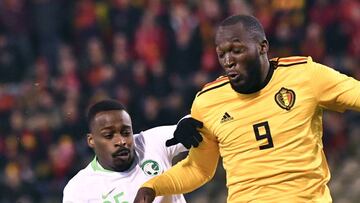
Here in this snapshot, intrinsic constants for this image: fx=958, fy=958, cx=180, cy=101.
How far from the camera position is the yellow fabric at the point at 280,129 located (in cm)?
483

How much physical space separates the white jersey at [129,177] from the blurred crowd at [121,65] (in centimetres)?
455

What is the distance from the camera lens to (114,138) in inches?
223

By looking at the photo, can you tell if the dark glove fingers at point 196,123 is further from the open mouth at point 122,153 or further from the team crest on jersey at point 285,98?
the open mouth at point 122,153

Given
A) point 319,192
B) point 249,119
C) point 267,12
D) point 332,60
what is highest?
point 267,12

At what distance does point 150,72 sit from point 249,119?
6.90 metres

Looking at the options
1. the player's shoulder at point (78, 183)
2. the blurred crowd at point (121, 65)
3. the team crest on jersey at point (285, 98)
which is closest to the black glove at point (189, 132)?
the team crest on jersey at point (285, 98)

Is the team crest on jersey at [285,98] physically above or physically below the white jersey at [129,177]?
above

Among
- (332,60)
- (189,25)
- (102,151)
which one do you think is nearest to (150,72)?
(189,25)

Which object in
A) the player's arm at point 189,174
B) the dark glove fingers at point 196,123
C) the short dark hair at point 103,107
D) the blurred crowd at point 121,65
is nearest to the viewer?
the dark glove fingers at point 196,123

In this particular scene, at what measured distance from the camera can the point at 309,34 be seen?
10.6m

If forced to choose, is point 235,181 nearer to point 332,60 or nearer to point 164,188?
point 164,188

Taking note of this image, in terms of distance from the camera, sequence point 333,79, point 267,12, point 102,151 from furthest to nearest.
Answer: point 267,12
point 102,151
point 333,79

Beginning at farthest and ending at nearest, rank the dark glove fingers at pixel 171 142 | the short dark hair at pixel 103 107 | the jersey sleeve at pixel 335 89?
1. the short dark hair at pixel 103 107
2. the dark glove fingers at pixel 171 142
3. the jersey sleeve at pixel 335 89

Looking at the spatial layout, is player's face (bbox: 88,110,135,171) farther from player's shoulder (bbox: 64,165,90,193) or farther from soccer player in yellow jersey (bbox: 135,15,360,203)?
soccer player in yellow jersey (bbox: 135,15,360,203)
